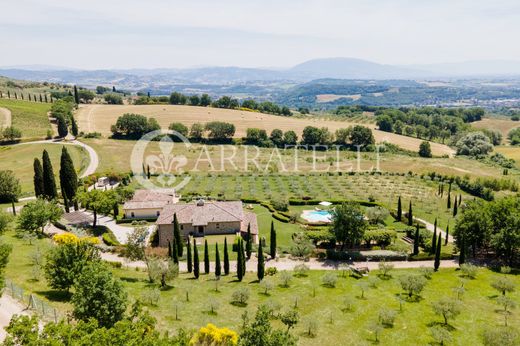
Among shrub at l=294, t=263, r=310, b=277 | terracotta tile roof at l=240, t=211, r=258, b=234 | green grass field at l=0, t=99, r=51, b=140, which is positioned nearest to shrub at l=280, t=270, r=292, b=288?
shrub at l=294, t=263, r=310, b=277

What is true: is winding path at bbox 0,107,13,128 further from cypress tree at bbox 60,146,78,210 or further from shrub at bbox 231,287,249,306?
shrub at bbox 231,287,249,306

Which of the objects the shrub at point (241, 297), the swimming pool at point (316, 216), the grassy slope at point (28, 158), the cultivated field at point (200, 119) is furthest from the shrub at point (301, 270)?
the cultivated field at point (200, 119)

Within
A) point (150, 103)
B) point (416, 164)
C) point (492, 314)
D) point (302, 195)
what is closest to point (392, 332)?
point (492, 314)

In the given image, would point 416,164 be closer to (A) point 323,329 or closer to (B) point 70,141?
(A) point 323,329

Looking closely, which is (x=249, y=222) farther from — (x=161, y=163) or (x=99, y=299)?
(x=161, y=163)

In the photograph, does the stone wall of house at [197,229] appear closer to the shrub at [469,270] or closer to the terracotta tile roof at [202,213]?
the terracotta tile roof at [202,213]

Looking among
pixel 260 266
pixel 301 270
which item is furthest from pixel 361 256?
pixel 260 266
